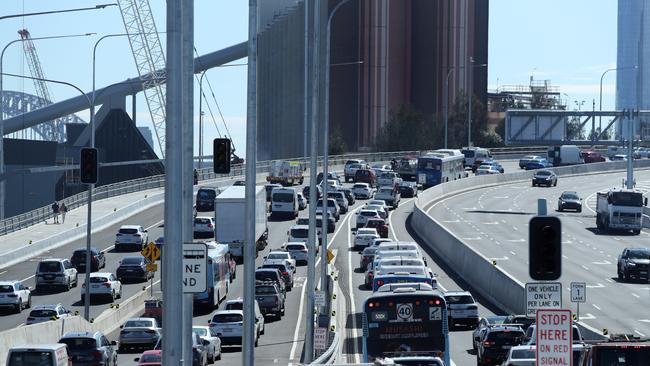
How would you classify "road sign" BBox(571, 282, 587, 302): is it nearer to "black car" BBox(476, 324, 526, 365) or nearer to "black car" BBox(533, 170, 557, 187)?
"black car" BBox(476, 324, 526, 365)

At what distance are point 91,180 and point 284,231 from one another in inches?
1811

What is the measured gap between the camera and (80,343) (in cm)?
3412

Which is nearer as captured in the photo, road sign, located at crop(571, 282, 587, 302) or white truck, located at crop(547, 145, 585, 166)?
road sign, located at crop(571, 282, 587, 302)

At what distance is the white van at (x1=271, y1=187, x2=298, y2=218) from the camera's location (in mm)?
86062

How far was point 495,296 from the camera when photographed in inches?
2122

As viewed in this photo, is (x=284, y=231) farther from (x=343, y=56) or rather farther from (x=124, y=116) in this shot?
(x=343, y=56)

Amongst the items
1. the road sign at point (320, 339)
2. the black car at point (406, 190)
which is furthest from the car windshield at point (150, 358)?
the black car at point (406, 190)

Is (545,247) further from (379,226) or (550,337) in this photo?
(379,226)

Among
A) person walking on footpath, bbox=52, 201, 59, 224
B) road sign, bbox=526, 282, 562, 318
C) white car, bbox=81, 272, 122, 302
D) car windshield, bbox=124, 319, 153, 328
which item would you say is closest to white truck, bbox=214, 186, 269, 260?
white car, bbox=81, 272, 122, 302

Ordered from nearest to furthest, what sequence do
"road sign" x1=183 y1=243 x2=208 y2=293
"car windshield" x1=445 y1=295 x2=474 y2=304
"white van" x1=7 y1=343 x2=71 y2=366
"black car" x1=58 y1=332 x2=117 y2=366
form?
"road sign" x1=183 y1=243 x2=208 y2=293, "white van" x1=7 y1=343 x2=71 y2=366, "black car" x1=58 y1=332 x2=117 y2=366, "car windshield" x1=445 y1=295 x2=474 y2=304

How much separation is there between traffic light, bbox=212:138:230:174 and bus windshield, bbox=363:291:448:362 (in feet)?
16.8

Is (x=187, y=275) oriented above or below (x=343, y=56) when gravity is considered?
below

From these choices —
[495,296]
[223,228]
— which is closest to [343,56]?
[223,228]

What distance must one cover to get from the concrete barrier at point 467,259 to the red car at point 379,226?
7.51 feet
